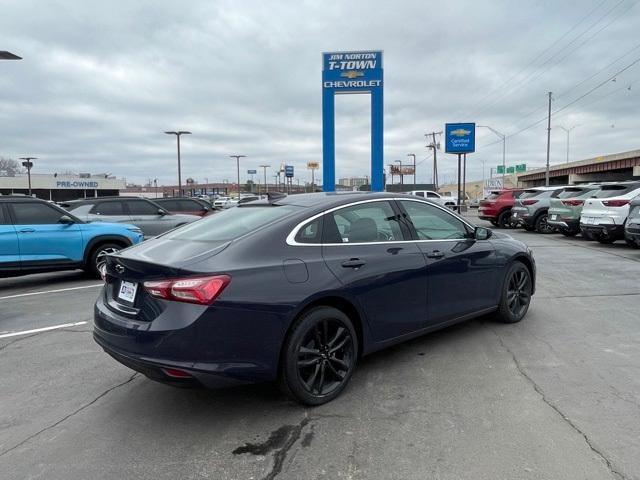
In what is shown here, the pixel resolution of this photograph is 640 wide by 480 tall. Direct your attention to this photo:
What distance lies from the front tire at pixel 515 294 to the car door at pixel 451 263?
0.22 m

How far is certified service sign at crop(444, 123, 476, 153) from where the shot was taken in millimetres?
31078

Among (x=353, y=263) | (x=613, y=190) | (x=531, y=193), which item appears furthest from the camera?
(x=531, y=193)

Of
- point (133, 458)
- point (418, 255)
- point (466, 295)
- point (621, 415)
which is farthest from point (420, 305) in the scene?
point (133, 458)

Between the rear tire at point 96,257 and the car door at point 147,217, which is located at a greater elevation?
the car door at point 147,217

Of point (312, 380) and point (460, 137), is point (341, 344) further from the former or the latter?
point (460, 137)

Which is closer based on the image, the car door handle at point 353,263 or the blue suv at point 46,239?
the car door handle at point 353,263

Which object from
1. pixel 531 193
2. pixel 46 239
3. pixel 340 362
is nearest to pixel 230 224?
pixel 340 362

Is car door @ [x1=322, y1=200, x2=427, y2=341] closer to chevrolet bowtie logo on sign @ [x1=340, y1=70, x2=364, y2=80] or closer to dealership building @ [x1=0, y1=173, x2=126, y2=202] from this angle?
chevrolet bowtie logo on sign @ [x1=340, y1=70, x2=364, y2=80]

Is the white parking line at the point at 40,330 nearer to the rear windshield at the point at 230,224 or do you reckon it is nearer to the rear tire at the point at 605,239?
the rear windshield at the point at 230,224

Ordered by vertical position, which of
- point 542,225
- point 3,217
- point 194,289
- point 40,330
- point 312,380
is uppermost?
point 3,217

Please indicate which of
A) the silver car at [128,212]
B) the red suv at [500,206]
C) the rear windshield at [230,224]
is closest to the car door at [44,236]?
the silver car at [128,212]

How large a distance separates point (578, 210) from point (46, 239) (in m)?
14.9

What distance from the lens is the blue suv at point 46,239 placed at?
28.6 ft

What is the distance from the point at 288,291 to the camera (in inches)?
137
